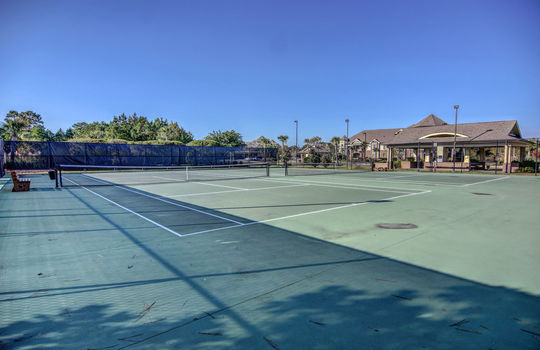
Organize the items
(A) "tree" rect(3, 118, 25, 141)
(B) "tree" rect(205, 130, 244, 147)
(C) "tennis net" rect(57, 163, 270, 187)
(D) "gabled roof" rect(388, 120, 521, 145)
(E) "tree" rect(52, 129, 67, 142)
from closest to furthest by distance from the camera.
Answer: (C) "tennis net" rect(57, 163, 270, 187), (D) "gabled roof" rect(388, 120, 521, 145), (A) "tree" rect(3, 118, 25, 141), (B) "tree" rect(205, 130, 244, 147), (E) "tree" rect(52, 129, 67, 142)

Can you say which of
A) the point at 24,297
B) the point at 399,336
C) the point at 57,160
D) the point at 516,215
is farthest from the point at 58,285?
the point at 57,160

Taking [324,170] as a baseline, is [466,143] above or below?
above

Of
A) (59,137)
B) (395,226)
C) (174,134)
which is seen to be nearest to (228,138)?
(174,134)

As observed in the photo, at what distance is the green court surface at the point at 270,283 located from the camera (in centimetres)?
233

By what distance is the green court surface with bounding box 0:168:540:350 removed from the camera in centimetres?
233

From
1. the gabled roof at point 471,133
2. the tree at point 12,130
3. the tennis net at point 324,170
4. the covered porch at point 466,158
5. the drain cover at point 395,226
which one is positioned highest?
the tree at point 12,130

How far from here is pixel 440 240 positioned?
4.91 meters

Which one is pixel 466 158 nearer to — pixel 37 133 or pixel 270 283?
pixel 270 283

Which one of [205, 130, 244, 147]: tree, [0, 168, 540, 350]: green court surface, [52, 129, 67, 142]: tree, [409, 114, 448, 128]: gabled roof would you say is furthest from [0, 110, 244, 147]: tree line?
[0, 168, 540, 350]: green court surface

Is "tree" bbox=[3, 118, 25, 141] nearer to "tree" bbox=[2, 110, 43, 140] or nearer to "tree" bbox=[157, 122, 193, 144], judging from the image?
"tree" bbox=[2, 110, 43, 140]

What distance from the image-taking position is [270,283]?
328 centimetres

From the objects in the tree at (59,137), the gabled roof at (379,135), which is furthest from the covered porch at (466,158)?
the tree at (59,137)

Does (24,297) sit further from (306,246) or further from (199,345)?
(306,246)

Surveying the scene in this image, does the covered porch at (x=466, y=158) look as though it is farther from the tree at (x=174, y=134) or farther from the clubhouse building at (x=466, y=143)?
the tree at (x=174, y=134)
